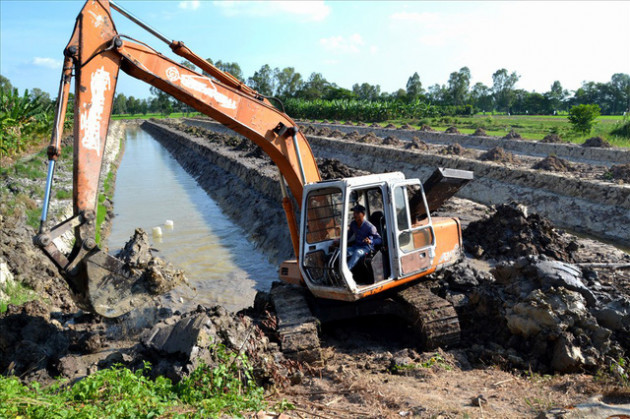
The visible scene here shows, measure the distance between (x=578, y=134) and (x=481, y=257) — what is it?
85.3ft

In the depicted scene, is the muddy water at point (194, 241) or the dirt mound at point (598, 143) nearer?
the muddy water at point (194, 241)

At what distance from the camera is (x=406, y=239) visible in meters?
6.07

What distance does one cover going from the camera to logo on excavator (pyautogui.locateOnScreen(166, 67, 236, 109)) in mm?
5762

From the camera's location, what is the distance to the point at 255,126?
6348mm

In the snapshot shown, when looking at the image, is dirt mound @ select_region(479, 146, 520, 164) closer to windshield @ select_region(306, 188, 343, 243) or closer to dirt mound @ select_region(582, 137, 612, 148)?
dirt mound @ select_region(582, 137, 612, 148)

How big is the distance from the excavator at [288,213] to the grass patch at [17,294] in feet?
9.90

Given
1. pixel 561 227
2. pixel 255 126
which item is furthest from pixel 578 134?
pixel 255 126

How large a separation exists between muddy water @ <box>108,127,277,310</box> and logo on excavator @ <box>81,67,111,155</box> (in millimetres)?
4159

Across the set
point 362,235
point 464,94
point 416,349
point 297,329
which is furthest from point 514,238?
point 464,94

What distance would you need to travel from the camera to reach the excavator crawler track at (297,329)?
18.5 feet

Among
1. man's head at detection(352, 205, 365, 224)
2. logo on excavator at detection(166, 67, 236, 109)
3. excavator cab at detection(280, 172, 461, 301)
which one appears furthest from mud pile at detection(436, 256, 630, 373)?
logo on excavator at detection(166, 67, 236, 109)

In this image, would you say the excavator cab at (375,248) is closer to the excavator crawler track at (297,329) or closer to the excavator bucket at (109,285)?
the excavator crawler track at (297,329)

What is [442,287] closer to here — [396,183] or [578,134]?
[396,183]

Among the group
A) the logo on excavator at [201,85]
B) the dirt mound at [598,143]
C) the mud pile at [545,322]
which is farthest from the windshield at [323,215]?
the dirt mound at [598,143]
